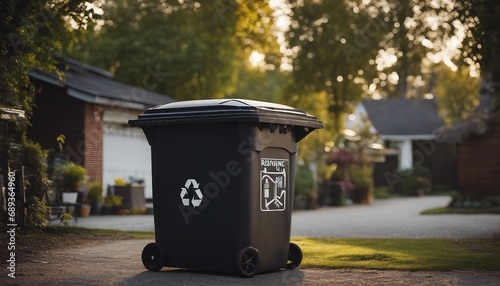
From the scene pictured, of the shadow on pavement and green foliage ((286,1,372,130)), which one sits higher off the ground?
green foliage ((286,1,372,130))

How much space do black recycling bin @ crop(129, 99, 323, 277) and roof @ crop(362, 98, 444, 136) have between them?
138ft

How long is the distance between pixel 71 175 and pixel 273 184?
12276 mm

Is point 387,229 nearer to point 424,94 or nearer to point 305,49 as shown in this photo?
point 305,49

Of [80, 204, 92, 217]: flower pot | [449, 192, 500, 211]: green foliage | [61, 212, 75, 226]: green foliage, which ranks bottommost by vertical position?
[61, 212, 75, 226]: green foliage

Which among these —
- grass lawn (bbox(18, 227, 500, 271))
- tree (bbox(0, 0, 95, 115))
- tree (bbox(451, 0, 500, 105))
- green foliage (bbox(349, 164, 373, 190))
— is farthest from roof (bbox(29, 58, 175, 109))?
green foliage (bbox(349, 164, 373, 190))

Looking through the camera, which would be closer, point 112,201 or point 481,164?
point 112,201

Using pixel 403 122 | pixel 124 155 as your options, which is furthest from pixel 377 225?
pixel 403 122

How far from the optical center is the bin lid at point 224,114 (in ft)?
32.7

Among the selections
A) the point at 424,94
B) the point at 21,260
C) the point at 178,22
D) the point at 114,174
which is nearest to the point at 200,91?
the point at 178,22

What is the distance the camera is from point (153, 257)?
10.6m

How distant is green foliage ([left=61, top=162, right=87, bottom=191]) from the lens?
21.9 metres

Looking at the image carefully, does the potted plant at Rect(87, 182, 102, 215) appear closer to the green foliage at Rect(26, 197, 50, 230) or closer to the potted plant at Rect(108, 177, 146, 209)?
the potted plant at Rect(108, 177, 146, 209)

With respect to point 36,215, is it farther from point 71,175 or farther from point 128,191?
point 128,191

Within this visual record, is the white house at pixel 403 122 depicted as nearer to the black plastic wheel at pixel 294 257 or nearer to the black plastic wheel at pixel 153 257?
the black plastic wheel at pixel 294 257
